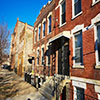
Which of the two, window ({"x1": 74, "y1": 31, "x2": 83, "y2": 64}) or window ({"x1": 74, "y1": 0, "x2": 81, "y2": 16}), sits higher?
window ({"x1": 74, "y1": 0, "x2": 81, "y2": 16})

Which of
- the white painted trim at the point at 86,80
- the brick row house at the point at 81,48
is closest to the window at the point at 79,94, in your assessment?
the brick row house at the point at 81,48

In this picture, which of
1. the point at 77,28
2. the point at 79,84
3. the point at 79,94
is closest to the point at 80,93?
the point at 79,94

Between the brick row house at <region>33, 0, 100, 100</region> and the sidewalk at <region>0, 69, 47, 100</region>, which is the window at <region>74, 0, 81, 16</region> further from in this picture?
the sidewalk at <region>0, 69, 47, 100</region>

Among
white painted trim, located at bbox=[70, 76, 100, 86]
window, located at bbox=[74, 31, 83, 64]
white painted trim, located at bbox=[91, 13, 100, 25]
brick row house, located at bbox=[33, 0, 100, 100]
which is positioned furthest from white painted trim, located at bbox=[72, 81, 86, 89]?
white painted trim, located at bbox=[91, 13, 100, 25]

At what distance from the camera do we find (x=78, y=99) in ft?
19.8

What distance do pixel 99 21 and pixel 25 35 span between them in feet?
55.5

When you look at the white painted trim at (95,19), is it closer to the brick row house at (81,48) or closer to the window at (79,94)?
the brick row house at (81,48)

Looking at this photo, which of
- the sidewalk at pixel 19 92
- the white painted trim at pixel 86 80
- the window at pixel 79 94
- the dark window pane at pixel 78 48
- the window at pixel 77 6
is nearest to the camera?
the white painted trim at pixel 86 80

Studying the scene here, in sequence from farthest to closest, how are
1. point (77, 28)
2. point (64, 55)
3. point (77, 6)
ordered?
point (64, 55) < point (77, 6) < point (77, 28)

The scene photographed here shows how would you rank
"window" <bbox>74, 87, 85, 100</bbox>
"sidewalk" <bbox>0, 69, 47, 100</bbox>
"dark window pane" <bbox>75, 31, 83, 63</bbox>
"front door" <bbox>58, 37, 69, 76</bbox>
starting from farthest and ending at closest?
"sidewalk" <bbox>0, 69, 47, 100</bbox> → "front door" <bbox>58, 37, 69, 76</bbox> → "dark window pane" <bbox>75, 31, 83, 63</bbox> → "window" <bbox>74, 87, 85, 100</bbox>

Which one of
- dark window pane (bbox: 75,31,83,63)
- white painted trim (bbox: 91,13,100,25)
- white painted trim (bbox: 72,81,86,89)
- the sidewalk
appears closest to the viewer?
white painted trim (bbox: 91,13,100,25)

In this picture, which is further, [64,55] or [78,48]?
[64,55]

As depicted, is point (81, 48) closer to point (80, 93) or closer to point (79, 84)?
point (79, 84)

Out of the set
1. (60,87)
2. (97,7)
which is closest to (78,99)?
(60,87)
